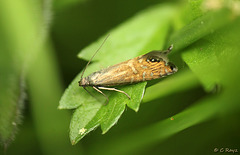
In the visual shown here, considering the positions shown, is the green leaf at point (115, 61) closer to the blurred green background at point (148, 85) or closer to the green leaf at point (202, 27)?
the blurred green background at point (148, 85)

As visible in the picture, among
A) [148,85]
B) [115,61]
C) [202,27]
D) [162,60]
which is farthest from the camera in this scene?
[115,61]

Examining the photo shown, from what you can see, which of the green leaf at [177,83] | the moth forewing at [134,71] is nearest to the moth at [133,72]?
the moth forewing at [134,71]

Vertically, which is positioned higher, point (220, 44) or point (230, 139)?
point (220, 44)

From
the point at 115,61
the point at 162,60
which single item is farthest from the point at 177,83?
the point at 115,61

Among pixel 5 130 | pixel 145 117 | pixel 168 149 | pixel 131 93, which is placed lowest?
pixel 168 149

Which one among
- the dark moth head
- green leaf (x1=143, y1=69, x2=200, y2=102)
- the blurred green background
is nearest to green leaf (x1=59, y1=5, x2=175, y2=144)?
the blurred green background

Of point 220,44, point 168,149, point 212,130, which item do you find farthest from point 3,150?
point 220,44

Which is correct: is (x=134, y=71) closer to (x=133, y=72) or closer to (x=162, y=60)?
(x=133, y=72)

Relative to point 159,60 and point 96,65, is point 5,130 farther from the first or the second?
point 159,60
